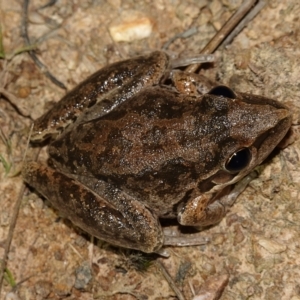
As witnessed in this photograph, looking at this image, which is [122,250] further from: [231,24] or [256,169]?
[231,24]

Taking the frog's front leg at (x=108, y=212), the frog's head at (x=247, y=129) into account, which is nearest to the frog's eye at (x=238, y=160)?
the frog's head at (x=247, y=129)

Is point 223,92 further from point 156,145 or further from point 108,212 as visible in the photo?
point 108,212

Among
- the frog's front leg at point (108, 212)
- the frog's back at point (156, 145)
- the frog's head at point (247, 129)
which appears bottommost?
the frog's front leg at point (108, 212)

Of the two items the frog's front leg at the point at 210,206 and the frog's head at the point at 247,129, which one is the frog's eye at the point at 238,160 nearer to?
the frog's head at the point at 247,129

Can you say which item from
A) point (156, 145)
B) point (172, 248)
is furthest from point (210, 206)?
point (156, 145)

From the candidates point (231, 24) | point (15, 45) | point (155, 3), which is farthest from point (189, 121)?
point (15, 45)

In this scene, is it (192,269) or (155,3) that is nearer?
(192,269)

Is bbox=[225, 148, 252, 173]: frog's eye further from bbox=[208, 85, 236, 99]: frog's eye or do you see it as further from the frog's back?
bbox=[208, 85, 236, 99]: frog's eye
